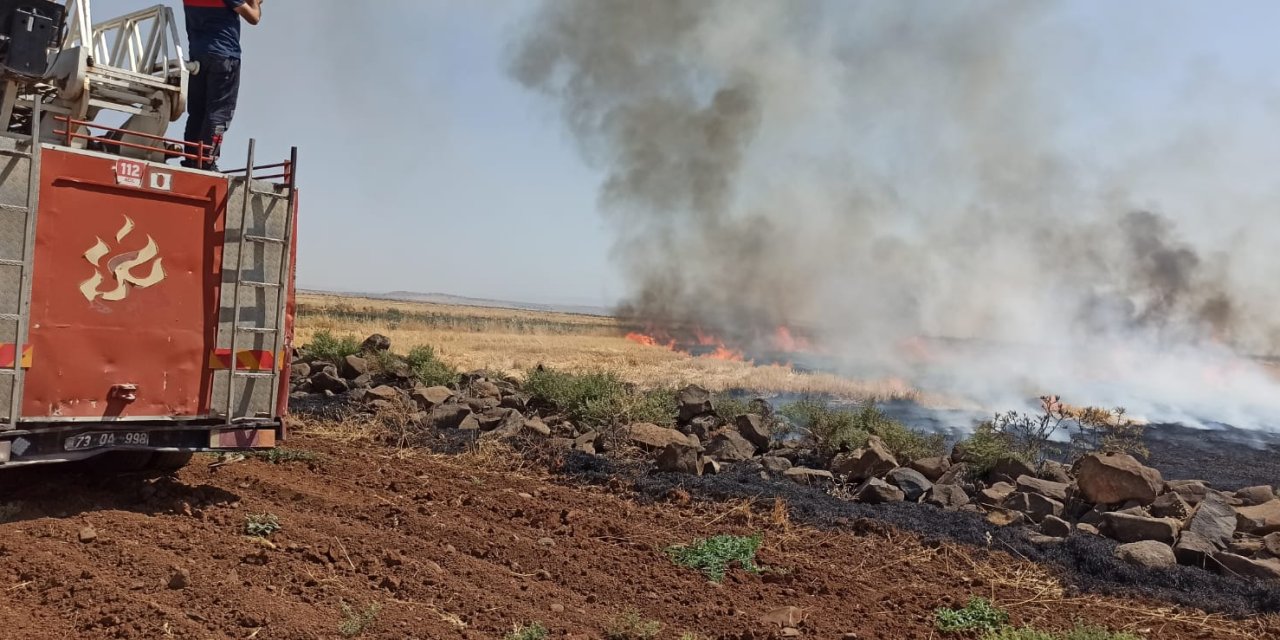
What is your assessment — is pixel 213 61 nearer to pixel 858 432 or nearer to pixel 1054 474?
pixel 858 432

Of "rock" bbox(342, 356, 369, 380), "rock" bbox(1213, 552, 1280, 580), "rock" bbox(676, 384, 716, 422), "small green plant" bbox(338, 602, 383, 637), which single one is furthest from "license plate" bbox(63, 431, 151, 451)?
"rock" bbox(342, 356, 369, 380)

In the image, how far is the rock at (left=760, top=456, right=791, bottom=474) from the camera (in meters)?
10.9

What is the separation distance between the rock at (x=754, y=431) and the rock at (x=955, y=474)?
2.51 metres

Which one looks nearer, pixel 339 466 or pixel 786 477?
pixel 339 466

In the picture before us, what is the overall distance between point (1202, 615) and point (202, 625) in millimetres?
6730

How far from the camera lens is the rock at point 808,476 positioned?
34.7 feet

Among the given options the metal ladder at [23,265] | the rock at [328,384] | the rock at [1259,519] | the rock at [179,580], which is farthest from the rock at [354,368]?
the rock at [1259,519]

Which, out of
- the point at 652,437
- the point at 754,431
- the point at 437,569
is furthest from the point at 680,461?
the point at 437,569

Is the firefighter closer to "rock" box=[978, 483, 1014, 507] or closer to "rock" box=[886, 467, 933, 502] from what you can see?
"rock" box=[886, 467, 933, 502]

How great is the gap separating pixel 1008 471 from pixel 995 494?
1261 mm

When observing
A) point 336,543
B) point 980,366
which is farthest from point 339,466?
point 980,366

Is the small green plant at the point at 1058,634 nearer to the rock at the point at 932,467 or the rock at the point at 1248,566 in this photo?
the rock at the point at 1248,566

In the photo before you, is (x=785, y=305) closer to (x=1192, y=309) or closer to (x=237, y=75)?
(x=1192, y=309)

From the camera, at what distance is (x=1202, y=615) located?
6.57 metres
